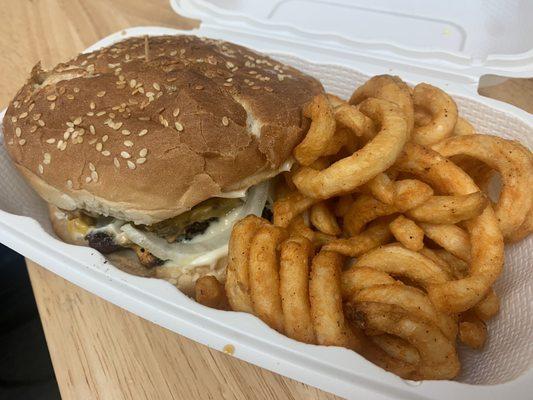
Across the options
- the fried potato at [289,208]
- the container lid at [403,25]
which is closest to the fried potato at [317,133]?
the fried potato at [289,208]

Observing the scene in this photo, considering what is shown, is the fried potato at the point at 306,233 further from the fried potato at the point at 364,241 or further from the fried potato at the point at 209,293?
the fried potato at the point at 209,293

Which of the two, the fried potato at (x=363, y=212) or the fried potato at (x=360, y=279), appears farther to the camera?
the fried potato at (x=363, y=212)

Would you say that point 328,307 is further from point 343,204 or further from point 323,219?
point 343,204

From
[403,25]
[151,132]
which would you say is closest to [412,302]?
[151,132]

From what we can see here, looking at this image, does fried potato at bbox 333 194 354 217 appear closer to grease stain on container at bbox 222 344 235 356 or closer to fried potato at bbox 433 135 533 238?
fried potato at bbox 433 135 533 238

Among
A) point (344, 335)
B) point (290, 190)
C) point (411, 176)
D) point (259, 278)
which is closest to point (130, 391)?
point (259, 278)

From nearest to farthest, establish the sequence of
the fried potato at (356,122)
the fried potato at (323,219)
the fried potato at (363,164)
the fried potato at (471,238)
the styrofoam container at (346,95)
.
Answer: the styrofoam container at (346,95)
the fried potato at (471,238)
the fried potato at (363,164)
the fried potato at (356,122)
the fried potato at (323,219)
